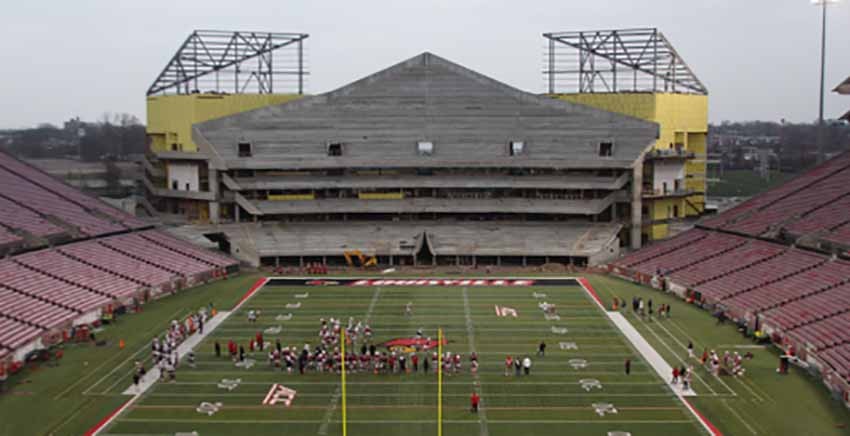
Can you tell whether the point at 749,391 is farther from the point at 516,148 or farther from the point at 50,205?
the point at 50,205

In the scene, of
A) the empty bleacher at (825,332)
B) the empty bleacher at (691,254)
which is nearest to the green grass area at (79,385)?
the empty bleacher at (825,332)

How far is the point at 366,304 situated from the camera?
116ft

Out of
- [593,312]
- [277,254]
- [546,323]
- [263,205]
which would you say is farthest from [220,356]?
[263,205]

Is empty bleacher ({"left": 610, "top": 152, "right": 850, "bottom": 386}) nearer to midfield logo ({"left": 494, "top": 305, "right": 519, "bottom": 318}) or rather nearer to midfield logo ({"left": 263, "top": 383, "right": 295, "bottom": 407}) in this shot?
midfield logo ({"left": 494, "top": 305, "right": 519, "bottom": 318})

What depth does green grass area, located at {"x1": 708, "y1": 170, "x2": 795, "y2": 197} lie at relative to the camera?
82581 millimetres

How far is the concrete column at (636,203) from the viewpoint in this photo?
48.8 meters

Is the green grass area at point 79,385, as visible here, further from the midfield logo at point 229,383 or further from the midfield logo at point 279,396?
the midfield logo at point 279,396

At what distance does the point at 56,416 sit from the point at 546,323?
1783cm

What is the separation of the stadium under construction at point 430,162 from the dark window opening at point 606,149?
0.75 ft

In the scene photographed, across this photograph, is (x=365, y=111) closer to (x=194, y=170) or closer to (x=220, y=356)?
(x=194, y=170)

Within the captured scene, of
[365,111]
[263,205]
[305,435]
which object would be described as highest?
[365,111]

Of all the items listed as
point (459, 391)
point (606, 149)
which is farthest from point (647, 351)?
point (606, 149)

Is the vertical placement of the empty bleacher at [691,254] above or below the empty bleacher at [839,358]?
above

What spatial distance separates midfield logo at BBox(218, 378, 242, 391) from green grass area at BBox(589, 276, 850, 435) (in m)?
13.0
